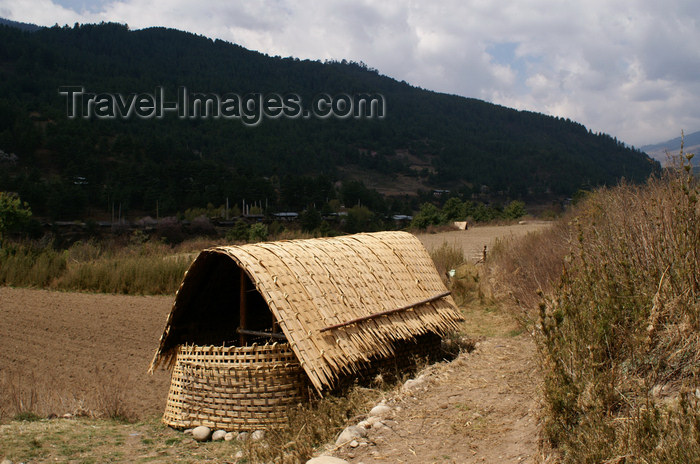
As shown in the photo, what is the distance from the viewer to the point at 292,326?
5320 mm

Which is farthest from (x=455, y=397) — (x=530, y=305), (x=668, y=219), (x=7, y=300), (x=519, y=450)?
(x=7, y=300)

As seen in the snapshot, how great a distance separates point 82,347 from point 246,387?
22.6 ft

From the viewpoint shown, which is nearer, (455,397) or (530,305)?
(455,397)

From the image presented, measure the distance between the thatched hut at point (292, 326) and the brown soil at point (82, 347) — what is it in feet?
6.11

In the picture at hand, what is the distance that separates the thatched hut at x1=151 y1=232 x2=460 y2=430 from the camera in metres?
5.55

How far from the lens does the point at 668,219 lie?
4.77 metres

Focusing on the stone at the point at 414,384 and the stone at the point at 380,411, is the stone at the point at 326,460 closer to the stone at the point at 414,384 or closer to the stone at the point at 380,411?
the stone at the point at 380,411

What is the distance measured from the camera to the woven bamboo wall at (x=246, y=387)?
5594 millimetres

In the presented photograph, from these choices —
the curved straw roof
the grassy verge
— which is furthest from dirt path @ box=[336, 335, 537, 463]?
the curved straw roof

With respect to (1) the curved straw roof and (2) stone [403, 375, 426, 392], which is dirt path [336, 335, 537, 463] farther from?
(1) the curved straw roof

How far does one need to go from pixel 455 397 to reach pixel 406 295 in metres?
1.97

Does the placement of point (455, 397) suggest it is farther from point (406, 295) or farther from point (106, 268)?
point (106, 268)

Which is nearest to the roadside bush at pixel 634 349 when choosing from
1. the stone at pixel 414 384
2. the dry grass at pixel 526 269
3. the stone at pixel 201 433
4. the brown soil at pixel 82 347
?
the stone at pixel 414 384

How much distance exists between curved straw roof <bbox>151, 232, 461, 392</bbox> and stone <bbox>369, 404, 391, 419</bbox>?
49cm
